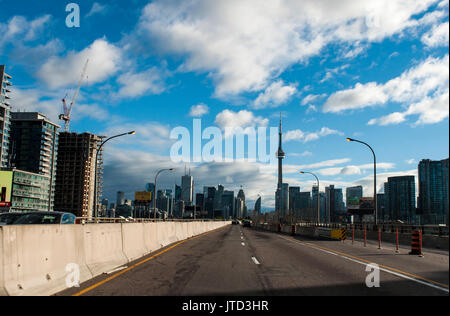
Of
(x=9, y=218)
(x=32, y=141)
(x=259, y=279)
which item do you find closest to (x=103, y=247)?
(x=259, y=279)

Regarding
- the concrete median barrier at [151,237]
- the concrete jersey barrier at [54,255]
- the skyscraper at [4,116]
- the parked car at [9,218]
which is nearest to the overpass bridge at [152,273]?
the concrete jersey barrier at [54,255]

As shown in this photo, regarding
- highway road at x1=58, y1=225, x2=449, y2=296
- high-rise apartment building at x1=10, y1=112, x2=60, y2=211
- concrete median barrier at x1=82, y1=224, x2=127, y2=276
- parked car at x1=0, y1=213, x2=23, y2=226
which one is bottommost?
highway road at x1=58, y1=225, x2=449, y2=296

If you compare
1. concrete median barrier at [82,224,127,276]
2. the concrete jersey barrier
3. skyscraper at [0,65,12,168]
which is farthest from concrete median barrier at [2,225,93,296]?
skyscraper at [0,65,12,168]

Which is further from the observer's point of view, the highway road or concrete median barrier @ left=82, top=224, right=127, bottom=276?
concrete median barrier @ left=82, top=224, right=127, bottom=276

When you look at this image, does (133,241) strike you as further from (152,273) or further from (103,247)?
(152,273)

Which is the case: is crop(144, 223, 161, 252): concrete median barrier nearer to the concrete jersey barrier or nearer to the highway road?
the concrete jersey barrier

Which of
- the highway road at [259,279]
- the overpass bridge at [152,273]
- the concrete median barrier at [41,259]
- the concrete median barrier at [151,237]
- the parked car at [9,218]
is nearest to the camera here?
the concrete median barrier at [41,259]

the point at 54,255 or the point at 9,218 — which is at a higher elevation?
the point at 9,218

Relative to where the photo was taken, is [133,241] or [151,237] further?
[151,237]

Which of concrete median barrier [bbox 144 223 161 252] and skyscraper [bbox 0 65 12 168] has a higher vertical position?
skyscraper [bbox 0 65 12 168]

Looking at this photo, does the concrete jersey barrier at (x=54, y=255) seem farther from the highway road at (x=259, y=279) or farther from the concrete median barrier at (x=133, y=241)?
the highway road at (x=259, y=279)
